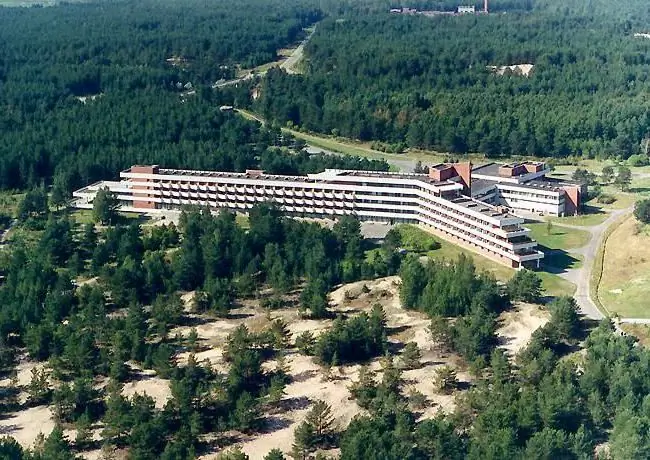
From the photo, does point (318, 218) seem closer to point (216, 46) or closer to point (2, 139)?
→ point (2, 139)

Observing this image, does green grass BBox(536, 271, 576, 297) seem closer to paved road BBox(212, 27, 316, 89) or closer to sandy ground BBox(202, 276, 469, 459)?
sandy ground BBox(202, 276, 469, 459)

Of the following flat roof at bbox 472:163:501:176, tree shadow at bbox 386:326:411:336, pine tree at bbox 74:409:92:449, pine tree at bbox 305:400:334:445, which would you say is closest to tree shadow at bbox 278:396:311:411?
pine tree at bbox 305:400:334:445

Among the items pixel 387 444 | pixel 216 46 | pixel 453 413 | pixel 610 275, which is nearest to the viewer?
pixel 387 444

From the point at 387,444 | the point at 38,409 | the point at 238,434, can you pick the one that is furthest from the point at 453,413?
the point at 38,409

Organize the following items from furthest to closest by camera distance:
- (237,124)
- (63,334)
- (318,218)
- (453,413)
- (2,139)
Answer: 1. (237,124)
2. (2,139)
3. (318,218)
4. (63,334)
5. (453,413)

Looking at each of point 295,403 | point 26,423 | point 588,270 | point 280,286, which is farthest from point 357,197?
point 26,423
